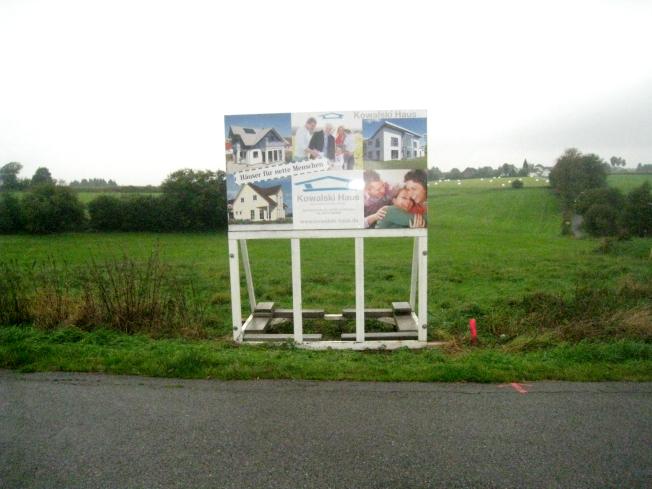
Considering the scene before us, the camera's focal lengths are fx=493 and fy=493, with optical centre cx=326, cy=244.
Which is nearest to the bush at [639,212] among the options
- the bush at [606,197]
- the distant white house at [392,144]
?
the bush at [606,197]

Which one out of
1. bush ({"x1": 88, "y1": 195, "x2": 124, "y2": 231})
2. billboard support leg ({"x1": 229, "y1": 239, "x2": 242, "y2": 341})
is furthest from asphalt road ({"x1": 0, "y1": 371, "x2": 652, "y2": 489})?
bush ({"x1": 88, "y1": 195, "x2": 124, "y2": 231})

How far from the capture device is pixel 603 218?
21.7m

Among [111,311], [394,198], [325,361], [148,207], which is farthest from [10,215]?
[325,361]

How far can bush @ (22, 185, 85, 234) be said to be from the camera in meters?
26.2

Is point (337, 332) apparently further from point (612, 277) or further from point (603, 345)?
point (612, 277)

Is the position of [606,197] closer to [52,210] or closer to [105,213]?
[105,213]

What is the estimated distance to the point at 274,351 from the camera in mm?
6609

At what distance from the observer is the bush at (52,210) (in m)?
26.2

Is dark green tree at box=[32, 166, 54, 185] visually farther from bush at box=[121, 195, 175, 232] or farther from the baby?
the baby

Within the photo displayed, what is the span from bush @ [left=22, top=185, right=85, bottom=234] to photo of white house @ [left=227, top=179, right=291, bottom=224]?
23.5 metres

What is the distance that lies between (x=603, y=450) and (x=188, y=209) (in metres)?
26.7

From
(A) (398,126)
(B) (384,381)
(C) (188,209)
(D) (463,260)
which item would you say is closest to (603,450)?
(B) (384,381)

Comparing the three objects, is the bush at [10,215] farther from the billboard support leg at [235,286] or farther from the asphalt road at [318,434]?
the asphalt road at [318,434]

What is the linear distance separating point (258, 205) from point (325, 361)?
238 cm
